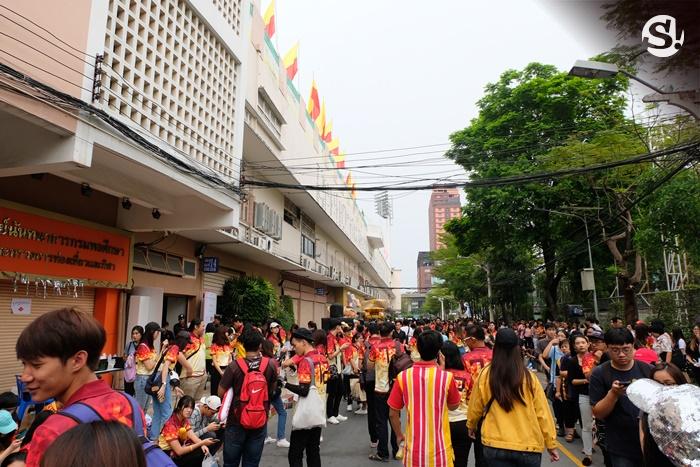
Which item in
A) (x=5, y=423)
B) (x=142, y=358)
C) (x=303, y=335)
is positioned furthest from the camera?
(x=142, y=358)

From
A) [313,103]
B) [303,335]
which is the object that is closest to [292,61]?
[313,103]

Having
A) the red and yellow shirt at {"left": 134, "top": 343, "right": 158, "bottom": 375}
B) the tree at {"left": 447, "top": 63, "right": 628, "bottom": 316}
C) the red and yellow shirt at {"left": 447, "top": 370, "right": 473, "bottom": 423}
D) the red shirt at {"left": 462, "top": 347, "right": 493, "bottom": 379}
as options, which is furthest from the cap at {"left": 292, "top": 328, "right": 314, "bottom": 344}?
the tree at {"left": 447, "top": 63, "right": 628, "bottom": 316}

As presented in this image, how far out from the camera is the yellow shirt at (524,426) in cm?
328

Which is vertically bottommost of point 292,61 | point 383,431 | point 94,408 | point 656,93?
point 383,431

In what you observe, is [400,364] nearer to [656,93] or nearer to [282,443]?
[282,443]

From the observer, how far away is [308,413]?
4.69 metres

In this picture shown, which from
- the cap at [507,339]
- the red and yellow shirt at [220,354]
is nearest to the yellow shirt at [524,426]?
the cap at [507,339]

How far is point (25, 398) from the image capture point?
6391 millimetres

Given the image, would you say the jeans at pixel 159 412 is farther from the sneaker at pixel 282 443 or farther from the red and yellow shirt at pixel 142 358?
the sneaker at pixel 282 443

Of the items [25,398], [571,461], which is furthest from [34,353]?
[571,461]

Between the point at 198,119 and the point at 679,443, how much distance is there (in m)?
10.0

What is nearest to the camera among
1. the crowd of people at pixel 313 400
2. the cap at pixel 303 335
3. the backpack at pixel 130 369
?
the crowd of people at pixel 313 400

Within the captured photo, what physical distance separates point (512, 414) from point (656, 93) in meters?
8.85

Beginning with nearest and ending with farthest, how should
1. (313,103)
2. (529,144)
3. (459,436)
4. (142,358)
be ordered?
(459,436) → (142,358) → (529,144) → (313,103)
